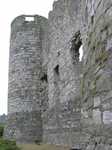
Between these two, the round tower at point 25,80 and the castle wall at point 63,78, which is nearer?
the castle wall at point 63,78

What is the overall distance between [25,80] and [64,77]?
4600 millimetres

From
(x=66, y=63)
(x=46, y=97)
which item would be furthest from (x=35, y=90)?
(x=66, y=63)

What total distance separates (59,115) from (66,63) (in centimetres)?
203

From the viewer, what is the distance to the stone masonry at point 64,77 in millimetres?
3004

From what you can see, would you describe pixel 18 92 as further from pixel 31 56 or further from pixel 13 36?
pixel 13 36

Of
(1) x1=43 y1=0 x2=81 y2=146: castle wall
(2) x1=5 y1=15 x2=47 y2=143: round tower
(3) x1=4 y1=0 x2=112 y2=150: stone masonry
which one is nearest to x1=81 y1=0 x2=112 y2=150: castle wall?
(3) x1=4 y1=0 x2=112 y2=150: stone masonry

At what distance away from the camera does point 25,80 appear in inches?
643

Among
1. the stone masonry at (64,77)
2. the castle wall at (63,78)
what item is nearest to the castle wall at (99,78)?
the stone masonry at (64,77)

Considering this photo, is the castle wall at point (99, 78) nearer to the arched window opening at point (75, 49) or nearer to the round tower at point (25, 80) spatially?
the arched window opening at point (75, 49)

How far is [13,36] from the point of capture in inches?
680

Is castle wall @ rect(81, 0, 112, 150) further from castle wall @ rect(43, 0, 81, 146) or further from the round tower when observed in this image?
the round tower

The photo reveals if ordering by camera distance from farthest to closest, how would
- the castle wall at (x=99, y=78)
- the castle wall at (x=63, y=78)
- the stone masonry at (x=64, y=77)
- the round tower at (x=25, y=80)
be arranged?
1. the round tower at (x=25, y=80)
2. the castle wall at (x=63, y=78)
3. the stone masonry at (x=64, y=77)
4. the castle wall at (x=99, y=78)

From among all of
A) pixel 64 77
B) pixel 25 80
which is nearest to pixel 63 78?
pixel 64 77

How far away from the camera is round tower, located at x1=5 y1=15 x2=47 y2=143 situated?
15758 millimetres
